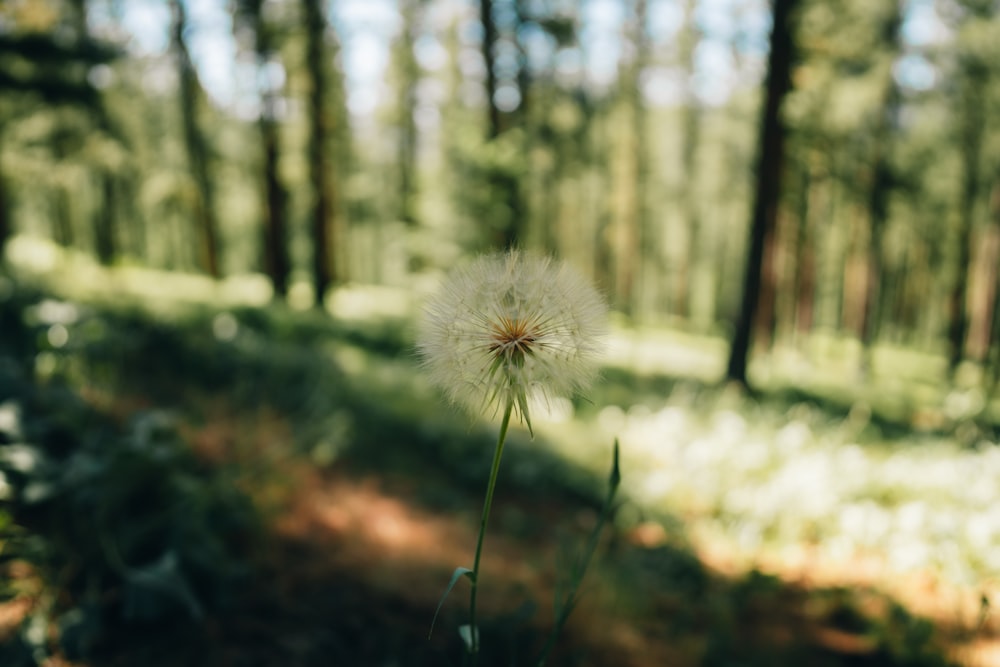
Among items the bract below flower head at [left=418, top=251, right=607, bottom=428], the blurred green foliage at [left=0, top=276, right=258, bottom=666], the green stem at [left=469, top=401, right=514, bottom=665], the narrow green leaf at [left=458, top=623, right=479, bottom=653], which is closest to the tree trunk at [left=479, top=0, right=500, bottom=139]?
the blurred green foliage at [left=0, top=276, right=258, bottom=666]

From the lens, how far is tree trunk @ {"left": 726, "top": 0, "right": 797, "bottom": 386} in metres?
9.02

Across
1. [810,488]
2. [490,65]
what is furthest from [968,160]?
[810,488]

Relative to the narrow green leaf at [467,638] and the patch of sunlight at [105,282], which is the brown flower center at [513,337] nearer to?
the narrow green leaf at [467,638]

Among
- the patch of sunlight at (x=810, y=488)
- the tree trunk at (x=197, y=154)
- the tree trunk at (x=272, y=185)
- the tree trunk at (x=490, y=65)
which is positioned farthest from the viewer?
the tree trunk at (x=197, y=154)

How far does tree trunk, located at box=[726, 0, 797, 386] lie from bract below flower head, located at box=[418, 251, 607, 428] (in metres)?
8.86

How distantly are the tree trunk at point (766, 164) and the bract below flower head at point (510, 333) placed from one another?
29.1 feet

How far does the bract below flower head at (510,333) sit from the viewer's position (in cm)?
148

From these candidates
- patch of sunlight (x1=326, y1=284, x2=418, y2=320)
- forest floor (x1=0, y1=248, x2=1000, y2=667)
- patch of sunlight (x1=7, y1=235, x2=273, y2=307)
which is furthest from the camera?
patch of sunlight (x1=326, y1=284, x2=418, y2=320)

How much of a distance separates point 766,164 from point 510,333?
943 centimetres

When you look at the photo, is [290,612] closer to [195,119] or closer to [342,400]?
[342,400]

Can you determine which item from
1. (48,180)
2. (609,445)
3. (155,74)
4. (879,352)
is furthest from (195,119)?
(879,352)

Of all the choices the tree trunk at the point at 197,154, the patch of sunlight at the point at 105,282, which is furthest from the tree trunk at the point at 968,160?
the tree trunk at the point at 197,154

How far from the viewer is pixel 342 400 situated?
23.1ft

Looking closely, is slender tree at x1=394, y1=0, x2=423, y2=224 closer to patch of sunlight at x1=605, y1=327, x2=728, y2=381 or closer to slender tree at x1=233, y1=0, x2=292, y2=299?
slender tree at x1=233, y1=0, x2=292, y2=299
